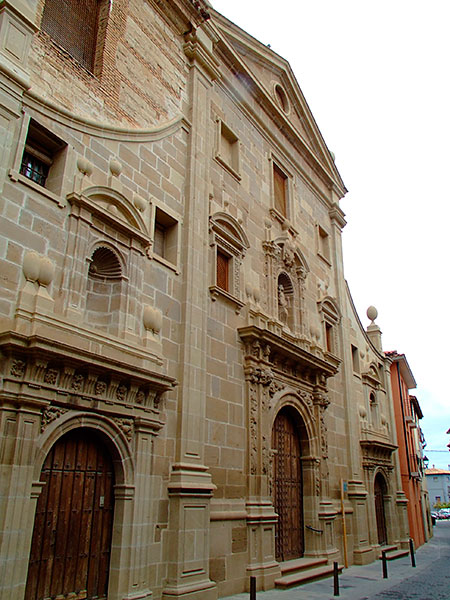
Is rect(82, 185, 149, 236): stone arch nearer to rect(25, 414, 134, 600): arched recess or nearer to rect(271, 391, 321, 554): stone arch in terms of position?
rect(25, 414, 134, 600): arched recess

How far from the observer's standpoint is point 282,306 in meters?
15.9

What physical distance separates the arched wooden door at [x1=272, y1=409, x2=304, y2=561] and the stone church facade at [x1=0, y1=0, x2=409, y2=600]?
72 mm

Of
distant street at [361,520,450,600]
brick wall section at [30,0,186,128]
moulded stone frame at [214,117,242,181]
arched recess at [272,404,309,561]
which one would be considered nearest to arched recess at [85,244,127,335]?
brick wall section at [30,0,186,128]

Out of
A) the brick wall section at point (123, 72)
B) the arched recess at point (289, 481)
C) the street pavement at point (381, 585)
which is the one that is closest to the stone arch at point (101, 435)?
the street pavement at point (381, 585)

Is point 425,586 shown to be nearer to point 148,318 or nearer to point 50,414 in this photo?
point 148,318

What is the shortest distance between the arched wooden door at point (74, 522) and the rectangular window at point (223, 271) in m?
5.46

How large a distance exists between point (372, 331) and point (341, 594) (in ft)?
47.1

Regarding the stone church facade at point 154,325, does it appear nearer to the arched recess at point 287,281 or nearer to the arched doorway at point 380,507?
the arched recess at point 287,281

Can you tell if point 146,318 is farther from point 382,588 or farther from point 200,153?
point 382,588

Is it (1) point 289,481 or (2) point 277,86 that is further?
(2) point 277,86

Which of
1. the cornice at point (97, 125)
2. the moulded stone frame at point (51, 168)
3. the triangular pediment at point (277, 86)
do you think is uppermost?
the triangular pediment at point (277, 86)

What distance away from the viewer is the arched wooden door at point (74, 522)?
23.4ft

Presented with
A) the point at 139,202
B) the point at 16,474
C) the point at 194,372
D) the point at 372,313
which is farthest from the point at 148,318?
the point at 372,313

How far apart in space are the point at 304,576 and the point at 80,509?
22.4 ft
